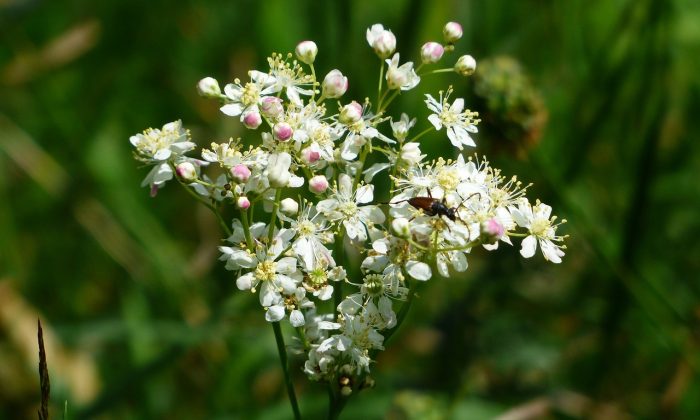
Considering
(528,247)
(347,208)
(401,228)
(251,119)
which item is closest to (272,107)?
(251,119)

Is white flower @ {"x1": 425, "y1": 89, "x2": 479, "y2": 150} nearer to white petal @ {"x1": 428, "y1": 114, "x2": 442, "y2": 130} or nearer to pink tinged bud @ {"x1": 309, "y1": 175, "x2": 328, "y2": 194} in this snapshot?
white petal @ {"x1": 428, "y1": 114, "x2": 442, "y2": 130}

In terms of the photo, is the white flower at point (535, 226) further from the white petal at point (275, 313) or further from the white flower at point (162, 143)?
the white flower at point (162, 143)

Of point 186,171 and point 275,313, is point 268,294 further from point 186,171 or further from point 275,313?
point 186,171

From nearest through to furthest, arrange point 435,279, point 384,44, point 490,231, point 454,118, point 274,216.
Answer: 1. point 490,231
2. point 274,216
3. point 384,44
4. point 454,118
5. point 435,279

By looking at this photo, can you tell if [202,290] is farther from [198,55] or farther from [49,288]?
[198,55]

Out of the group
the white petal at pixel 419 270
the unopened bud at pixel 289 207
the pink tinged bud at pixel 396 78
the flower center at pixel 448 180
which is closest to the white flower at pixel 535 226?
the flower center at pixel 448 180

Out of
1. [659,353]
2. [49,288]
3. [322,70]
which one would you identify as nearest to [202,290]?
[49,288]
